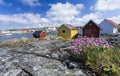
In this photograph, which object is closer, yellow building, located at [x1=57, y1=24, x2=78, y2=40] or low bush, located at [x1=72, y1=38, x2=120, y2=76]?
low bush, located at [x1=72, y1=38, x2=120, y2=76]

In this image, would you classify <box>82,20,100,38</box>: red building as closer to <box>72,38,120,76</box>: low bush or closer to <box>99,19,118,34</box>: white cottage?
<box>99,19,118,34</box>: white cottage

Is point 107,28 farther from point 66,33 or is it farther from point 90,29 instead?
point 66,33

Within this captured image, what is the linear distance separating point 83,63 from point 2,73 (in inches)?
86.7

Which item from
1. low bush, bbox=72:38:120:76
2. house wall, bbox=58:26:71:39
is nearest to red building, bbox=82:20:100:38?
house wall, bbox=58:26:71:39

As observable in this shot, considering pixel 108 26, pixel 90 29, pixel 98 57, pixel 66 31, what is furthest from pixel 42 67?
pixel 108 26

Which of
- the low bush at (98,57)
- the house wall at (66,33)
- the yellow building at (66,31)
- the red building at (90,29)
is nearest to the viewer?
the low bush at (98,57)

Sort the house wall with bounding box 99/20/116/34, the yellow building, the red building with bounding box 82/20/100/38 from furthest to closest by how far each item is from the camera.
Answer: the house wall with bounding box 99/20/116/34 < the yellow building < the red building with bounding box 82/20/100/38

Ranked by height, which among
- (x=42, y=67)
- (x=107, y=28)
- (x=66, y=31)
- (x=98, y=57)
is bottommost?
(x=42, y=67)

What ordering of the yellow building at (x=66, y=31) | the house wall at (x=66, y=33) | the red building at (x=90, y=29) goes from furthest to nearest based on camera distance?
the house wall at (x=66, y=33)
the yellow building at (x=66, y=31)
the red building at (x=90, y=29)

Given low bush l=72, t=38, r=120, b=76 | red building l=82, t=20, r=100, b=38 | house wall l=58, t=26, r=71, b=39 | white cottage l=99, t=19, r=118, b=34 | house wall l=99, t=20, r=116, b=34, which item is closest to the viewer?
low bush l=72, t=38, r=120, b=76

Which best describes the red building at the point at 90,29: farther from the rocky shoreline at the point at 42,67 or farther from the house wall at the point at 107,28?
the rocky shoreline at the point at 42,67

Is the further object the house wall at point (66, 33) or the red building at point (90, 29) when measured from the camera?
the house wall at point (66, 33)

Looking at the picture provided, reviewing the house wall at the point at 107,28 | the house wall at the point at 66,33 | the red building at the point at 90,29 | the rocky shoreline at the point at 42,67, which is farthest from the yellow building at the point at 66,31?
the rocky shoreline at the point at 42,67

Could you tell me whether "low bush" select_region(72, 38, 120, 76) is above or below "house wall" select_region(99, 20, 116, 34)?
below
